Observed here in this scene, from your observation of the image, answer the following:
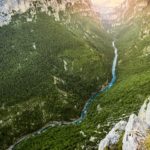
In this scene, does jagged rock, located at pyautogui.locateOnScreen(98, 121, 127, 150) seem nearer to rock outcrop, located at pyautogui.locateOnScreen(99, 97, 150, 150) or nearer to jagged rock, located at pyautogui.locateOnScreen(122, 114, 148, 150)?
rock outcrop, located at pyautogui.locateOnScreen(99, 97, 150, 150)

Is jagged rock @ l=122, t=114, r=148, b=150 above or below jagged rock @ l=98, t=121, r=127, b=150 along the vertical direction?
above

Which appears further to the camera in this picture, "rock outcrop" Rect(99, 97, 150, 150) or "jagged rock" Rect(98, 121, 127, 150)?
"jagged rock" Rect(98, 121, 127, 150)

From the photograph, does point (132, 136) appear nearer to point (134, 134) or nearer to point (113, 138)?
point (134, 134)

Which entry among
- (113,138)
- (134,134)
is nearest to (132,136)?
(134,134)

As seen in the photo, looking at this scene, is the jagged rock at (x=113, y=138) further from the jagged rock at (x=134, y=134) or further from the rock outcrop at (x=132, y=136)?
the jagged rock at (x=134, y=134)

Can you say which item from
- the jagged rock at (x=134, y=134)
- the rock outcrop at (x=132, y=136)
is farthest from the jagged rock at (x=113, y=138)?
the jagged rock at (x=134, y=134)

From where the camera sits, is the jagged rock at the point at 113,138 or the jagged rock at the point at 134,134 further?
the jagged rock at the point at 113,138

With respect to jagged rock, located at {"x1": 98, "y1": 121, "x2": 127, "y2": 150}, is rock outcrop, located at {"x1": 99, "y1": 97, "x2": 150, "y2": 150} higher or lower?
higher

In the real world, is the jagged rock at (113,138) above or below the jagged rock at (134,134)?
below

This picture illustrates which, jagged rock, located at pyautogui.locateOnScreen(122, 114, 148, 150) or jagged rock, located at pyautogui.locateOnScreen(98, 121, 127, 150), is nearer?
jagged rock, located at pyautogui.locateOnScreen(122, 114, 148, 150)

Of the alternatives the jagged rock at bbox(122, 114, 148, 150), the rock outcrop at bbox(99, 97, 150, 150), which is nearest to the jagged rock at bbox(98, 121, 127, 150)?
the rock outcrop at bbox(99, 97, 150, 150)

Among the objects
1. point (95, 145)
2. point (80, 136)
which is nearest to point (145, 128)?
point (95, 145)
